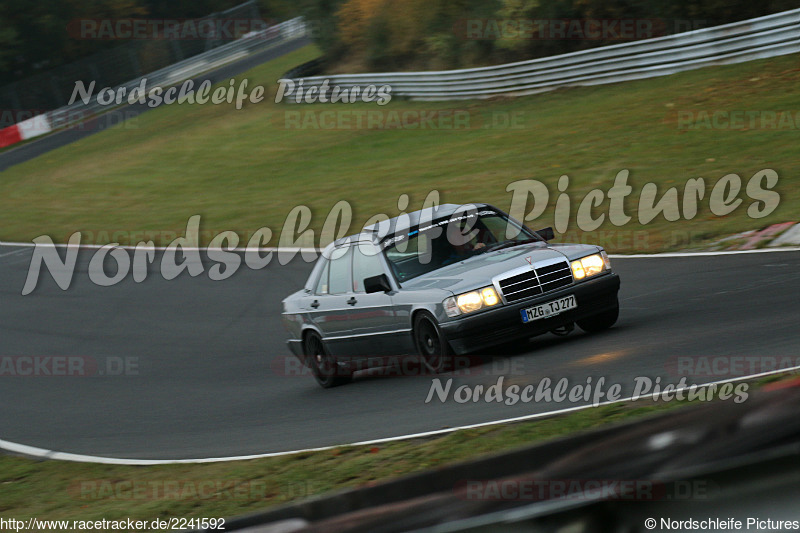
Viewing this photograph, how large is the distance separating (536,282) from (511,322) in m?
0.44

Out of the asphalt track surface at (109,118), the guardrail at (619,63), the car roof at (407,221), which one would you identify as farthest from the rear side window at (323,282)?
the asphalt track surface at (109,118)

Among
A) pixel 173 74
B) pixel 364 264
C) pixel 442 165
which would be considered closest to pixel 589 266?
pixel 364 264

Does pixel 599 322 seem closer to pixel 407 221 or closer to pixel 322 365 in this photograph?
pixel 407 221

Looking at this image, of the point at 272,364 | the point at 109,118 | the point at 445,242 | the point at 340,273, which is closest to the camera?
the point at 445,242

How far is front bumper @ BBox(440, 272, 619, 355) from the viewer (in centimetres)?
847

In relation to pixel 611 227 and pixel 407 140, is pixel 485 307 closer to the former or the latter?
pixel 611 227

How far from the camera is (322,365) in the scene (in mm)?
10539

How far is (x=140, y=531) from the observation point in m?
6.40

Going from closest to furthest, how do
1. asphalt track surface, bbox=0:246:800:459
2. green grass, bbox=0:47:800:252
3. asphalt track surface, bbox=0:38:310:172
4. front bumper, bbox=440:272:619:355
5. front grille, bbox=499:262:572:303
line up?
asphalt track surface, bbox=0:246:800:459 < front bumper, bbox=440:272:619:355 < front grille, bbox=499:262:572:303 < green grass, bbox=0:47:800:252 < asphalt track surface, bbox=0:38:310:172

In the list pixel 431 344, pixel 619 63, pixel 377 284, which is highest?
pixel 377 284

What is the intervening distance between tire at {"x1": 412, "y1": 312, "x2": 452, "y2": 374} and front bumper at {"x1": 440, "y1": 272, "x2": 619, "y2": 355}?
0.14 metres

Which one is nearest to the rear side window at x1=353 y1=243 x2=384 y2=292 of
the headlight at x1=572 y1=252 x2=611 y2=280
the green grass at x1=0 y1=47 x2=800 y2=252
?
the headlight at x1=572 y1=252 x2=611 y2=280

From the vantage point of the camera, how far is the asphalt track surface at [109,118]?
3928 cm

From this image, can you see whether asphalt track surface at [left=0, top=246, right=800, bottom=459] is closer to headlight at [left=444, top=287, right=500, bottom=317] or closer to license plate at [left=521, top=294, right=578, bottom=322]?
license plate at [left=521, top=294, right=578, bottom=322]
